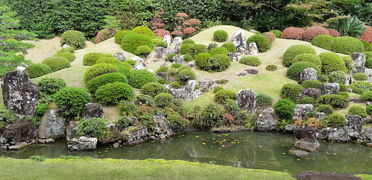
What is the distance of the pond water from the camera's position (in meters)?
12.9

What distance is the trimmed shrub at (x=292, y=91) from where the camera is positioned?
1914 cm

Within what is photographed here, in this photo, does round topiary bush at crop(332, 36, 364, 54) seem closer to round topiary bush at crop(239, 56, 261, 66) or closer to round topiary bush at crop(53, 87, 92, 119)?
round topiary bush at crop(239, 56, 261, 66)

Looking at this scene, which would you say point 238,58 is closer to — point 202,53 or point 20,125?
point 202,53

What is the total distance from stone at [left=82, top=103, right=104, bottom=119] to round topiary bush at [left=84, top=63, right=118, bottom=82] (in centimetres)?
324

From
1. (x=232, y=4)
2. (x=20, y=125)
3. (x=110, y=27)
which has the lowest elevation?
(x=20, y=125)

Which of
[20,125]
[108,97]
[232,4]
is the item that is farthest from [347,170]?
[232,4]

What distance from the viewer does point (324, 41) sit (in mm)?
25391

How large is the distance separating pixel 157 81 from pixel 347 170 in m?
11.4

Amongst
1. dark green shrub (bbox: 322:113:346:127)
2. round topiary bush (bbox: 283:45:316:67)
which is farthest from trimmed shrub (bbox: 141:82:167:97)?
round topiary bush (bbox: 283:45:316:67)

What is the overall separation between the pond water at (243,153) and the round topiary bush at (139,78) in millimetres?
4469

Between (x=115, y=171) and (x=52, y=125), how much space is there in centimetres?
713

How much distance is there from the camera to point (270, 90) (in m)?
20.6

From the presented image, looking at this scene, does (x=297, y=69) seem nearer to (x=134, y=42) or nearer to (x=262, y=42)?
(x=262, y=42)

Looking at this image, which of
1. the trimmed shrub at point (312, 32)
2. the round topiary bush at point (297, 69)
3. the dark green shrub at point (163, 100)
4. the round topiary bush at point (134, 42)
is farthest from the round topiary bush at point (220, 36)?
the dark green shrub at point (163, 100)
